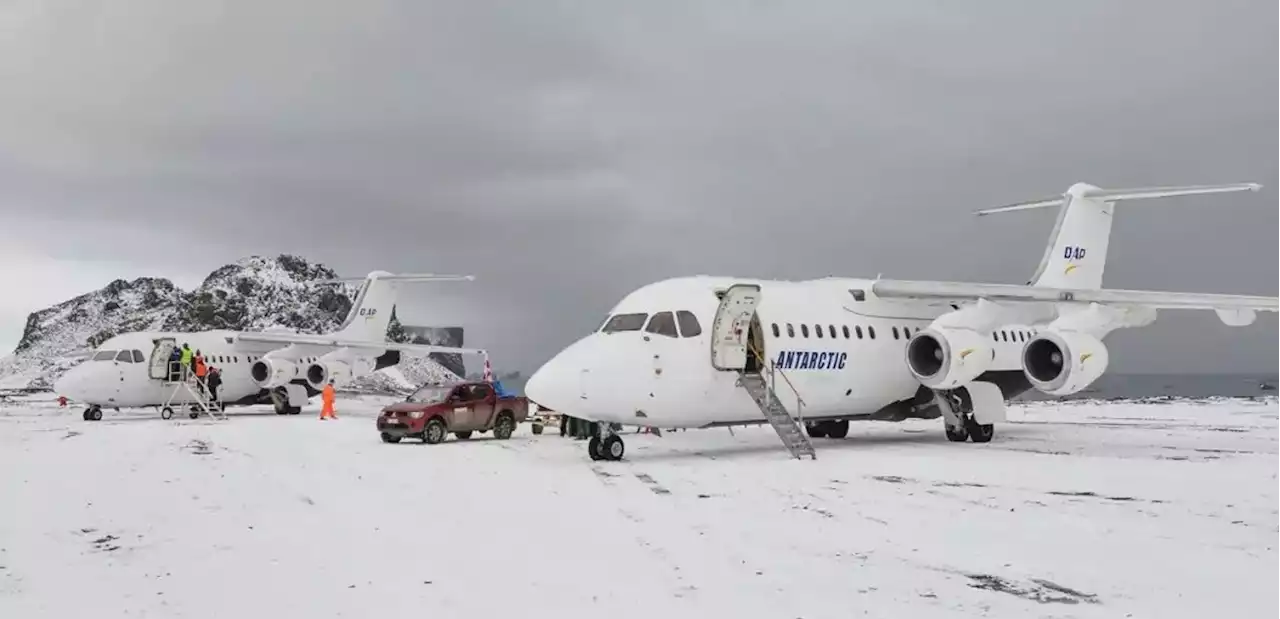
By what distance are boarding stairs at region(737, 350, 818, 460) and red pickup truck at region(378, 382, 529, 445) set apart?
257 inches

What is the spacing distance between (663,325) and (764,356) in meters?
2.12

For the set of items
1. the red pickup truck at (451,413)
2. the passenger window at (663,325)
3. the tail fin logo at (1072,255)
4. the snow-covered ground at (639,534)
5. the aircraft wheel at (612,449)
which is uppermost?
the tail fin logo at (1072,255)

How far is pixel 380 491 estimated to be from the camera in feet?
36.1

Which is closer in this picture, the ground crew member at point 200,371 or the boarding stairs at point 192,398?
the boarding stairs at point 192,398

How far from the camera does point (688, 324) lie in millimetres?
14812

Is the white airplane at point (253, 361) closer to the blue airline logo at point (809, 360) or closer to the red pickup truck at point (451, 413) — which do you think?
the red pickup truck at point (451, 413)

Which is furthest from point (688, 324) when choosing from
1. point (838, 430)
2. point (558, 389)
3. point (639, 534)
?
point (639, 534)

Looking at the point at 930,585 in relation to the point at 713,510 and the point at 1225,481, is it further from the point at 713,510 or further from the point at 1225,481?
→ the point at 1225,481

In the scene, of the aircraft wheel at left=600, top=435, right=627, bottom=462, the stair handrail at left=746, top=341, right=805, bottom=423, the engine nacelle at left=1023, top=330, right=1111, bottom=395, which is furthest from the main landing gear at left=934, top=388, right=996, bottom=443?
the aircraft wheel at left=600, top=435, right=627, bottom=462

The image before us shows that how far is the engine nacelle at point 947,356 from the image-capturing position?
16.9 m

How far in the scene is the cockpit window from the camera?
14523 millimetres

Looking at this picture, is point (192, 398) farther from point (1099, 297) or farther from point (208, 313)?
point (208, 313)

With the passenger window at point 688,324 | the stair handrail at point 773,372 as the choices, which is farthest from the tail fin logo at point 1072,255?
the passenger window at point 688,324

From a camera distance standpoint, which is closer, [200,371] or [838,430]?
[838,430]
